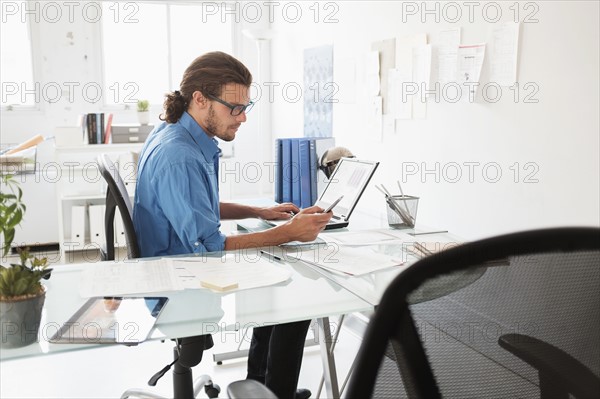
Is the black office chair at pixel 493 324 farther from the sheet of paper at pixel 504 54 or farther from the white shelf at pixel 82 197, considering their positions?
the white shelf at pixel 82 197

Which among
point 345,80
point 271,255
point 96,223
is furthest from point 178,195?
point 96,223

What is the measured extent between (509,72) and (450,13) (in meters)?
0.56

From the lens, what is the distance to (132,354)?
110 inches

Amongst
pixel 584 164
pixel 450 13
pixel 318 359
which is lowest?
pixel 318 359

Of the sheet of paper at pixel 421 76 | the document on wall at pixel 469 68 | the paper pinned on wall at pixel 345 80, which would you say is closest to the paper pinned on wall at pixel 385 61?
the sheet of paper at pixel 421 76

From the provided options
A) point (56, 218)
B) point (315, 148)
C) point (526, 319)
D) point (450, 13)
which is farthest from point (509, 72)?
point (56, 218)

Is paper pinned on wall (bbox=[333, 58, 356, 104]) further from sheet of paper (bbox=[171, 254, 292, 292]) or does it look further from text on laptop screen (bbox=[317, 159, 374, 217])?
sheet of paper (bbox=[171, 254, 292, 292])

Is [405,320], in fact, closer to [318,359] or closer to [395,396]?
[395,396]

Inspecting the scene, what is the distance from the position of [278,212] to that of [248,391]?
4.33ft

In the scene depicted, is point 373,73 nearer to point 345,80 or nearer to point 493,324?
point 345,80

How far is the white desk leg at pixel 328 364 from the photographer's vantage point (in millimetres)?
1691

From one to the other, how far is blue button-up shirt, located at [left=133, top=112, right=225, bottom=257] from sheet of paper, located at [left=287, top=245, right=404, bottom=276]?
11.4 inches

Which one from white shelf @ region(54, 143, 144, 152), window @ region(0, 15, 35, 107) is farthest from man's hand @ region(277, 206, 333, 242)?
window @ region(0, 15, 35, 107)

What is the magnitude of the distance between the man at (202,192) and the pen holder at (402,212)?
393mm
